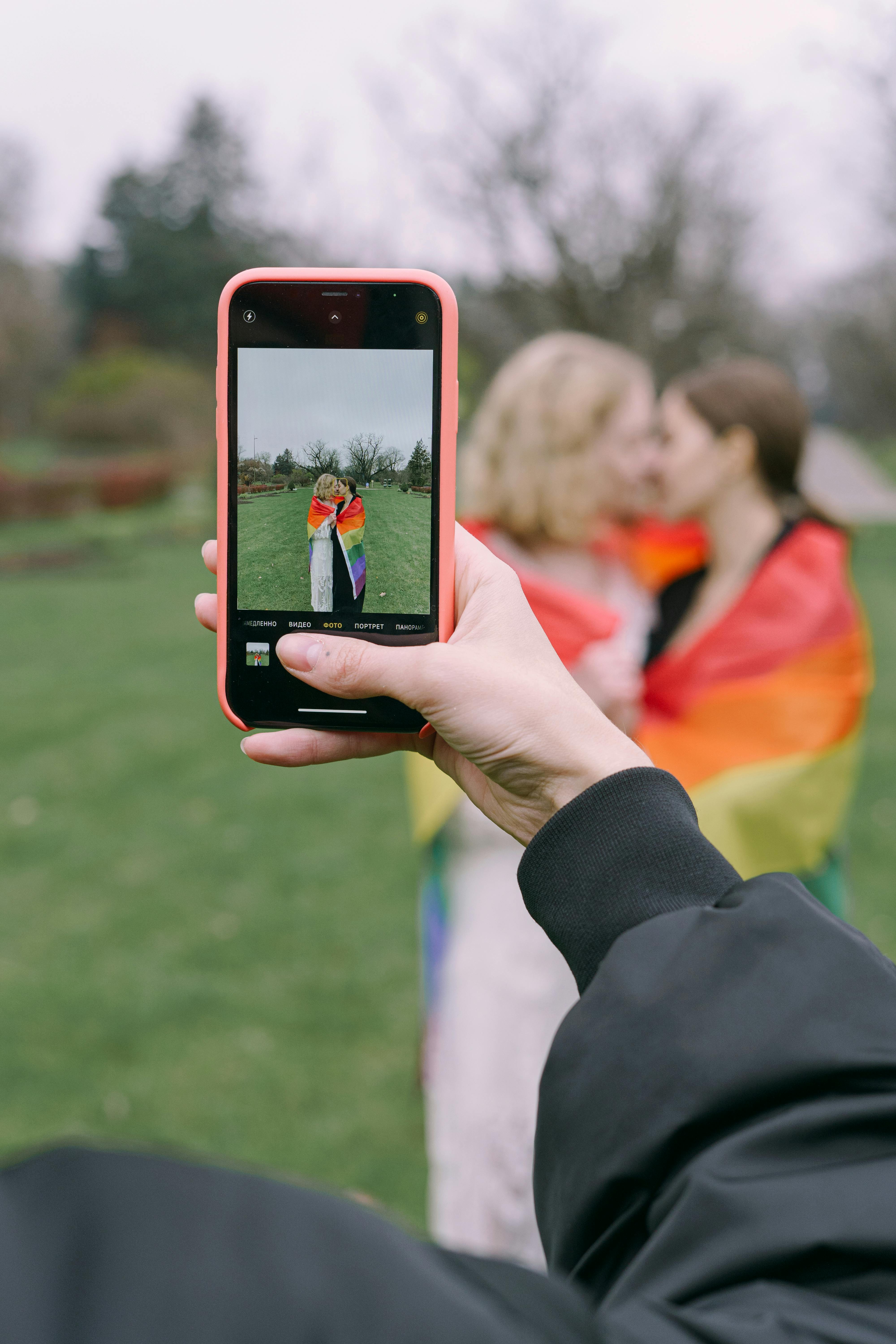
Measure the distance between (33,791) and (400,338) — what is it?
5.77 metres

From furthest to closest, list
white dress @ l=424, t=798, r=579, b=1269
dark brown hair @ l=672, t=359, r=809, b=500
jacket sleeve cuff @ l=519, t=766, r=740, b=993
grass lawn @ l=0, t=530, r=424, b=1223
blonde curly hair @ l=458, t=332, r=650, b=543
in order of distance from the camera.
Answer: grass lawn @ l=0, t=530, r=424, b=1223 → dark brown hair @ l=672, t=359, r=809, b=500 → blonde curly hair @ l=458, t=332, r=650, b=543 → white dress @ l=424, t=798, r=579, b=1269 → jacket sleeve cuff @ l=519, t=766, r=740, b=993

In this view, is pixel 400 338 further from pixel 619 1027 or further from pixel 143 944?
pixel 143 944

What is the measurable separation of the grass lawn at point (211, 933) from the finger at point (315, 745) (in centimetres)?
27

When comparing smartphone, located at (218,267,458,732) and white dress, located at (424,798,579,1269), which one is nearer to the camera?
smartphone, located at (218,267,458,732)

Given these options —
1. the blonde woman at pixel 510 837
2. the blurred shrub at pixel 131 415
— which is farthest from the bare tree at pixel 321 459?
the blurred shrub at pixel 131 415

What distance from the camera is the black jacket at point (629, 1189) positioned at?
48 cm

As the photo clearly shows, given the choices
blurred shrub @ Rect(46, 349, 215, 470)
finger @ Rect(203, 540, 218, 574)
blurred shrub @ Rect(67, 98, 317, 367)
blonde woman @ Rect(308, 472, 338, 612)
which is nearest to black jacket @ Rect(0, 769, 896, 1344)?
blonde woman @ Rect(308, 472, 338, 612)

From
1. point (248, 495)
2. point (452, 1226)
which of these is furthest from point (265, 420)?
point (452, 1226)

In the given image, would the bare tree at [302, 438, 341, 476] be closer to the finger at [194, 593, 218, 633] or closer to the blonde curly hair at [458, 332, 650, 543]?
the finger at [194, 593, 218, 633]

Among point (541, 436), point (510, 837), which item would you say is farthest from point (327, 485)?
point (541, 436)

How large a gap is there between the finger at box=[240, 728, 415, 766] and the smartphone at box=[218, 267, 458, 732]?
3cm

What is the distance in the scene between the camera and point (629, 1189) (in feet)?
2.52

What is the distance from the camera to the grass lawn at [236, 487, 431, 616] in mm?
1219

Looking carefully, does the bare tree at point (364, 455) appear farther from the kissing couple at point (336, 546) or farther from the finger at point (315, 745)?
the finger at point (315, 745)
